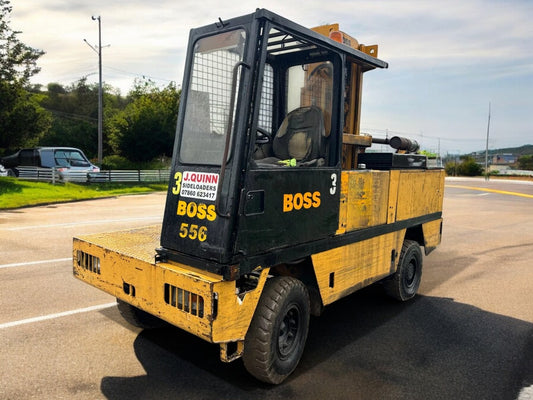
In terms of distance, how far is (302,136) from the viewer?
418cm

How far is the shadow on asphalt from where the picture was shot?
3557mm

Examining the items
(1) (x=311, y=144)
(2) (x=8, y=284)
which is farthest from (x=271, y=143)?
(2) (x=8, y=284)

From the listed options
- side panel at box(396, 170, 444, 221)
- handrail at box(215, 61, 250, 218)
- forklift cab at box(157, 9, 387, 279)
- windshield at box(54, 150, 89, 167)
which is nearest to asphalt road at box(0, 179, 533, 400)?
forklift cab at box(157, 9, 387, 279)

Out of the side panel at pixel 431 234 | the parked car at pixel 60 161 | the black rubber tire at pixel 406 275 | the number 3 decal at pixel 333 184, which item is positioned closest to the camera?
the number 3 decal at pixel 333 184

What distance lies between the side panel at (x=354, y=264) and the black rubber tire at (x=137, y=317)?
185 cm

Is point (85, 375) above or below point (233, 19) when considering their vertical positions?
below

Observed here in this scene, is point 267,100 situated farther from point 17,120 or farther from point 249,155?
point 17,120

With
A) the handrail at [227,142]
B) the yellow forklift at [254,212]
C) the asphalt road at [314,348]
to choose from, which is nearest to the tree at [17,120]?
the asphalt road at [314,348]

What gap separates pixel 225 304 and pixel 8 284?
426cm

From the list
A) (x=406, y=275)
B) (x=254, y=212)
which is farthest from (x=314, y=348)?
(x=406, y=275)

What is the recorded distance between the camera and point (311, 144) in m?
4.12

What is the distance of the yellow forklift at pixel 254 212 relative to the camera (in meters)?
3.23

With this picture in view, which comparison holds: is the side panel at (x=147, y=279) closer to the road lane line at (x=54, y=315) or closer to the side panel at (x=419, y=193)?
the road lane line at (x=54, y=315)

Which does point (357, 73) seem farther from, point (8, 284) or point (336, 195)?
point (8, 284)
